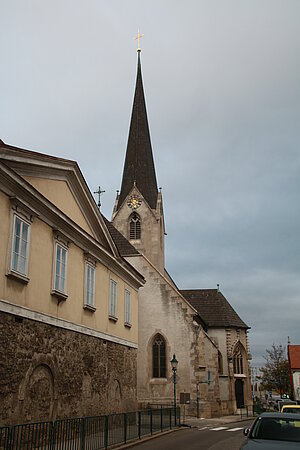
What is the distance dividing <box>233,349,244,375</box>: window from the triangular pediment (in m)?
26.3

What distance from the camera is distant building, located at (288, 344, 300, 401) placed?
208 feet

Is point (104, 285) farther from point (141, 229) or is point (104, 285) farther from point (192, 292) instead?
point (192, 292)

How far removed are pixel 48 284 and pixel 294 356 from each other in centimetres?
6080

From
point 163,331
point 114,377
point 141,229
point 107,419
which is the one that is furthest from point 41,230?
point 141,229

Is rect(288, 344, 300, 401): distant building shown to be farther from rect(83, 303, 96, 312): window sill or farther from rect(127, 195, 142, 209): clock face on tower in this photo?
rect(83, 303, 96, 312): window sill

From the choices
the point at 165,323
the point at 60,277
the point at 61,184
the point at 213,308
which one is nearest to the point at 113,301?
the point at 60,277

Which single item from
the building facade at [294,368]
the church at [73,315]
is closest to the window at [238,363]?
the church at [73,315]

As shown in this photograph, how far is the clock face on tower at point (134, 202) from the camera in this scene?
43250 mm

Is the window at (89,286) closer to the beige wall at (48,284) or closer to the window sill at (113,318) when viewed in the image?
the beige wall at (48,284)

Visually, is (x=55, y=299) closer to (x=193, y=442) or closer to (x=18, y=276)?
(x=18, y=276)

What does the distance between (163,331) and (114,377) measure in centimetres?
1291

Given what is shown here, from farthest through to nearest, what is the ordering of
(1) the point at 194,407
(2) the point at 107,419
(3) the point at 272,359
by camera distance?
(3) the point at 272,359 < (1) the point at 194,407 < (2) the point at 107,419

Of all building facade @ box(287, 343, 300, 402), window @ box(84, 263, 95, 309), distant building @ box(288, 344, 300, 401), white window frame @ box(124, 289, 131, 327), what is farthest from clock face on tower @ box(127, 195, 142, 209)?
distant building @ box(288, 344, 300, 401)

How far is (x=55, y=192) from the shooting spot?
16359 millimetres
